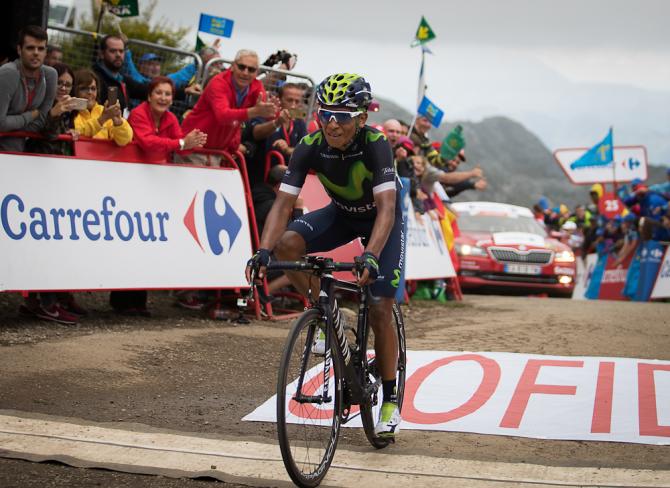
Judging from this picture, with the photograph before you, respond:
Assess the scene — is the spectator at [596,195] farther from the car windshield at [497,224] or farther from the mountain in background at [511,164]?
the mountain in background at [511,164]

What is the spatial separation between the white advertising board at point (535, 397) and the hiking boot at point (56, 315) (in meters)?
2.96

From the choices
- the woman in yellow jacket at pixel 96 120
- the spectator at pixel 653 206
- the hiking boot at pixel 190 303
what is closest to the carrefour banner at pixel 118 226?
the woman in yellow jacket at pixel 96 120

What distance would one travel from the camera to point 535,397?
762cm

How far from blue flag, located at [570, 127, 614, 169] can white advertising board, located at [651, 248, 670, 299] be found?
246 inches

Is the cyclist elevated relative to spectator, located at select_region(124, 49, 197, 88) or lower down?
lower down

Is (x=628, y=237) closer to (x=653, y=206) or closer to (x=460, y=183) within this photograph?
(x=653, y=206)

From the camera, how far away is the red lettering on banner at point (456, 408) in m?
7.13

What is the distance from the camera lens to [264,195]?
37.2 feet

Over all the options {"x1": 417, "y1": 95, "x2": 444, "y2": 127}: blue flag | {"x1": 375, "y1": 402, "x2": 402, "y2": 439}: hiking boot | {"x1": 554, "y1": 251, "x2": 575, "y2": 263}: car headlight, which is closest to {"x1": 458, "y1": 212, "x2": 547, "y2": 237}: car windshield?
{"x1": 554, "y1": 251, "x2": 575, "y2": 263}: car headlight

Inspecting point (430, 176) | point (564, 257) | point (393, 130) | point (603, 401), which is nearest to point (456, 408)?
point (603, 401)

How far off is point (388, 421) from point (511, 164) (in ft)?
196

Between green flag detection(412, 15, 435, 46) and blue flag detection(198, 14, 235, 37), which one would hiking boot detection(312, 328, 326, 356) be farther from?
green flag detection(412, 15, 435, 46)

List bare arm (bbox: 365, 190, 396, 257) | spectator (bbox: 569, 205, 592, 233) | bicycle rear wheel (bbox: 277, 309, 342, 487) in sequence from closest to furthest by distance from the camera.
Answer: bicycle rear wheel (bbox: 277, 309, 342, 487) → bare arm (bbox: 365, 190, 396, 257) → spectator (bbox: 569, 205, 592, 233)

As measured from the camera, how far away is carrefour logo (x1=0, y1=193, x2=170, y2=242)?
8859mm
